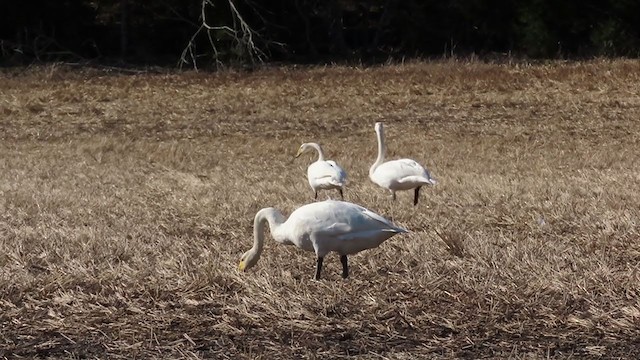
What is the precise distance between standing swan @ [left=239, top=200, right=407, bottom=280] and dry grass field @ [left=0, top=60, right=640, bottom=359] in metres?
0.20

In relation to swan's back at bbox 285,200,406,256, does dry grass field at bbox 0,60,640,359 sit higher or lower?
lower

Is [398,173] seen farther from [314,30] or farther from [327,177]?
[314,30]

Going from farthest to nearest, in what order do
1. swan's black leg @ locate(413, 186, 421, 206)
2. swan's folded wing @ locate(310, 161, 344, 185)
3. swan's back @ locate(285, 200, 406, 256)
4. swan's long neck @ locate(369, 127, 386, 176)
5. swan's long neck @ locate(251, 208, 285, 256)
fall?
swan's long neck @ locate(369, 127, 386, 176) → swan's folded wing @ locate(310, 161, 344, 185) → swan's black leg @ locate(413, 186, 421, 206) → swan's long neck @ locate(251, 208, 285, 256) → swan's back @ locate(285, 200, 406, 256)

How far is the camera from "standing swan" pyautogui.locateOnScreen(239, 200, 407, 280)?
20.9 ft

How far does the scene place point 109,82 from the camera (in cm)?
2500

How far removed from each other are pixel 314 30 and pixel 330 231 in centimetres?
2805

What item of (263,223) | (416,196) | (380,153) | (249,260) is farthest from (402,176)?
(249,260)

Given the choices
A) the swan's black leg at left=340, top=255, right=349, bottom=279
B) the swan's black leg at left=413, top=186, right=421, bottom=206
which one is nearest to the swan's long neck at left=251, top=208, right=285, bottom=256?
the swan's black leg at left=340, top=255, right=349, bottom=279

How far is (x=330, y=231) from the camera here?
636cm

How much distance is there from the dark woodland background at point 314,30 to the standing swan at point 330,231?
2147 centimetres

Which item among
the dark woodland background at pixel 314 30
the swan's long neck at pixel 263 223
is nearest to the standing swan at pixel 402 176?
the swan's long neck at pixel 263 223

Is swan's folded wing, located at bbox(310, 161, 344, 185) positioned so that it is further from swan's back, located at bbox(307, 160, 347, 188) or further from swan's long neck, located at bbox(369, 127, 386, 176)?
swan's long neck, located at bbox(369, 127, 386, 176)

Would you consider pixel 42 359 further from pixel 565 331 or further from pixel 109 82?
pixel 109 82

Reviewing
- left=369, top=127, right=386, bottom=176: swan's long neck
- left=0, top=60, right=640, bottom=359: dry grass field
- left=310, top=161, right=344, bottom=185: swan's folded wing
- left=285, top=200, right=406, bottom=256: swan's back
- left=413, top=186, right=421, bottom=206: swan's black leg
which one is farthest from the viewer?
left=369, top=127, right=386, bottom=176: swan's long neck
